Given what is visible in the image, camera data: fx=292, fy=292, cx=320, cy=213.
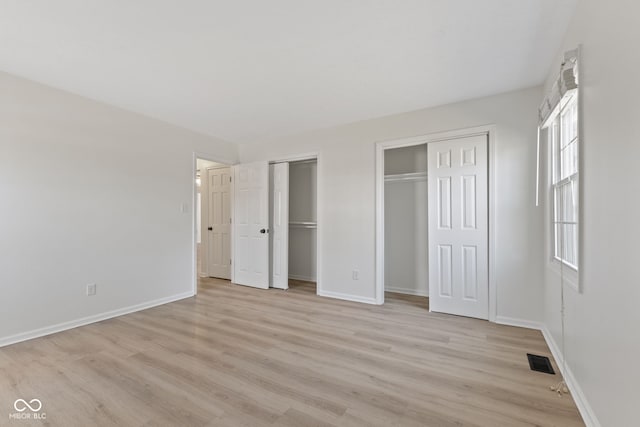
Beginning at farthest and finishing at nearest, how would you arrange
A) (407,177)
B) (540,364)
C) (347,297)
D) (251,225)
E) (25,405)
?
(251,225) < (407,177) < (347,297) < (540,364) < (25,405)

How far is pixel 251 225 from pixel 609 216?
14.2ft

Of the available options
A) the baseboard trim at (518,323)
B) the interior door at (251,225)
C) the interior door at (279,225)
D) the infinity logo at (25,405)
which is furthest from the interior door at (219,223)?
the baseboard trim at (518,323)

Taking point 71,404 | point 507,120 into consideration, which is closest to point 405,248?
point 507,120

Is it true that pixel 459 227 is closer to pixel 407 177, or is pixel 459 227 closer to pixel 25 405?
pixel 407 177

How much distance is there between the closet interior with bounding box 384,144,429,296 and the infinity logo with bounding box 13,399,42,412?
396 cm

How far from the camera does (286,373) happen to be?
213cm

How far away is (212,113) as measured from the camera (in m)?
3.72

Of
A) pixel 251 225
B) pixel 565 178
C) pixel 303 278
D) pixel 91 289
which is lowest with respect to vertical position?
pixel 303 278

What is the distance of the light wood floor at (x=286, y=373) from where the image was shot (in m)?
1.69

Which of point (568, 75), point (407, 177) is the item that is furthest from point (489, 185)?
point (568, 75)

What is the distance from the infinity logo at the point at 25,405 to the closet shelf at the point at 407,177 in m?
4.16

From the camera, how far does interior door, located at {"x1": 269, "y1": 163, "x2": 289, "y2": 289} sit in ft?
15.5

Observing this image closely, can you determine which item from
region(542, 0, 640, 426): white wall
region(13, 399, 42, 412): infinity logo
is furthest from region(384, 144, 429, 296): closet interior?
region(13, 399, 42, 412): infinity logo

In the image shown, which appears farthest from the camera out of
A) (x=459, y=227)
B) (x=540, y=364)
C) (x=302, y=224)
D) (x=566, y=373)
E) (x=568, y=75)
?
(x=302, y=224)
